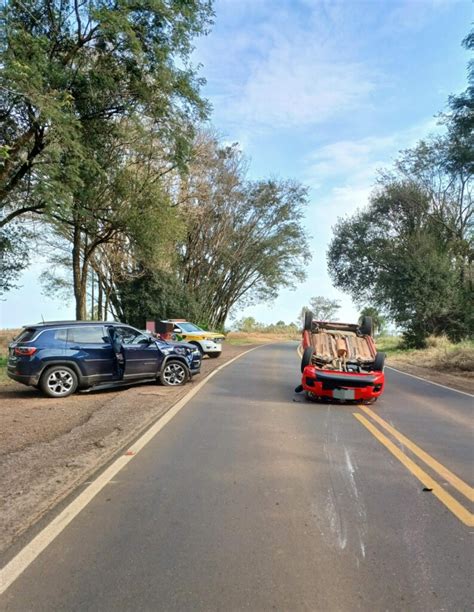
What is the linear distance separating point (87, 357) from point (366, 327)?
684 centimetres

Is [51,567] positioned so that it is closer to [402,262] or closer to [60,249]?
[60,249]

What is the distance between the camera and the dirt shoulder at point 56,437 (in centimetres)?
500

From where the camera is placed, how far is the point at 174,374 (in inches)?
541

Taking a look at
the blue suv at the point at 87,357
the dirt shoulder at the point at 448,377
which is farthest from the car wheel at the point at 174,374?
the dirt shoulder at the point at 448,377

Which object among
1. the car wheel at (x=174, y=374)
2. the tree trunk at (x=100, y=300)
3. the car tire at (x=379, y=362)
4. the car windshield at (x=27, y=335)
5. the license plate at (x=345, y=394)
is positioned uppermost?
the tree trunk at (x=100, y=300)

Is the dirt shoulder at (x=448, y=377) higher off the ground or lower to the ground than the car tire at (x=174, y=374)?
lower

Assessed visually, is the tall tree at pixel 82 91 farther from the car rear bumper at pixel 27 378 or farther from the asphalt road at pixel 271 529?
the asphalt road at pixel 271 529

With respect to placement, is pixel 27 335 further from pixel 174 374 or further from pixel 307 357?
pixel 307 357

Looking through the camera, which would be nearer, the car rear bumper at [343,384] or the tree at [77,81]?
the car rear bumper at [343,384]

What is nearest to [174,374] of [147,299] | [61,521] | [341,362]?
[341,362]

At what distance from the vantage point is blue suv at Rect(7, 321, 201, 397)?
38.3 feet

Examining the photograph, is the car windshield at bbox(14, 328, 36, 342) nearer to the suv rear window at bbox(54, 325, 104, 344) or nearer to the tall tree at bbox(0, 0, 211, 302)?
the suv rear window at bbox(54, 325, 104, 344)

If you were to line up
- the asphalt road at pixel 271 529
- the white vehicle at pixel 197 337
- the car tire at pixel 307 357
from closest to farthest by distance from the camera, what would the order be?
the asphalt road at pixel 271 529
the car tire at pixel 307 357
the white vehicle at pixel 197 337

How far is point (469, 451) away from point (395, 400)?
4999 mm
